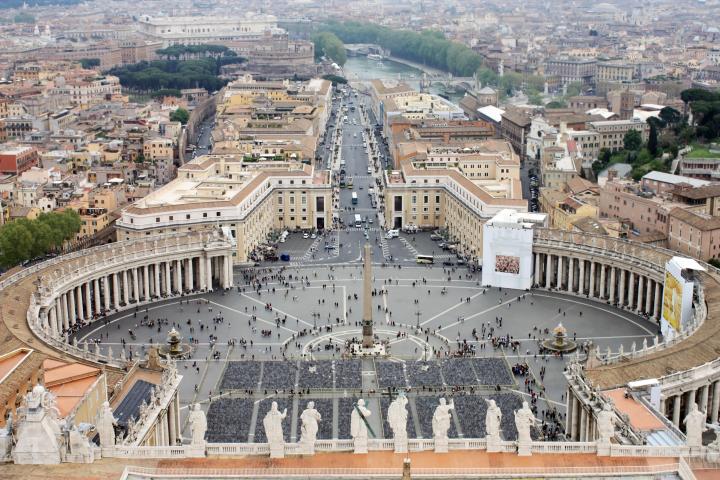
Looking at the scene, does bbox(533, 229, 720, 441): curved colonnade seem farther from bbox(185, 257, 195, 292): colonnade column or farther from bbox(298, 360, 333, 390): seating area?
bbox(185, 257, 195, 292): colonnade column

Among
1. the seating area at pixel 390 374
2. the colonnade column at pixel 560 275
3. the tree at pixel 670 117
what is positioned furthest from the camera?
the tree at pixel 670 117

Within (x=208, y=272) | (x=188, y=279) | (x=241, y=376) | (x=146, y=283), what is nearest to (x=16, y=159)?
(x=188, y=279)

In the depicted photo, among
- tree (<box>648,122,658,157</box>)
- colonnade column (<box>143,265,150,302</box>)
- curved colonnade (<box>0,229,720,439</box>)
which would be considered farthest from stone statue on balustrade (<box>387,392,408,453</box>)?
tree (<box>648,122,658,157</box>)

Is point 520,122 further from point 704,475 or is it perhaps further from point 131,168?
point 704,475

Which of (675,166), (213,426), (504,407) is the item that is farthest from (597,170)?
(213,426)

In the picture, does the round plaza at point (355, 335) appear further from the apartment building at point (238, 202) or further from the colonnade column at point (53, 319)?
Result: the apartment building at point (238, 202)

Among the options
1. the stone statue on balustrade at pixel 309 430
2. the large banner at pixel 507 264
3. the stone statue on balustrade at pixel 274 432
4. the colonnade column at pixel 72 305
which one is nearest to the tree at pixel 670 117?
the large banner at pixel 507 264
